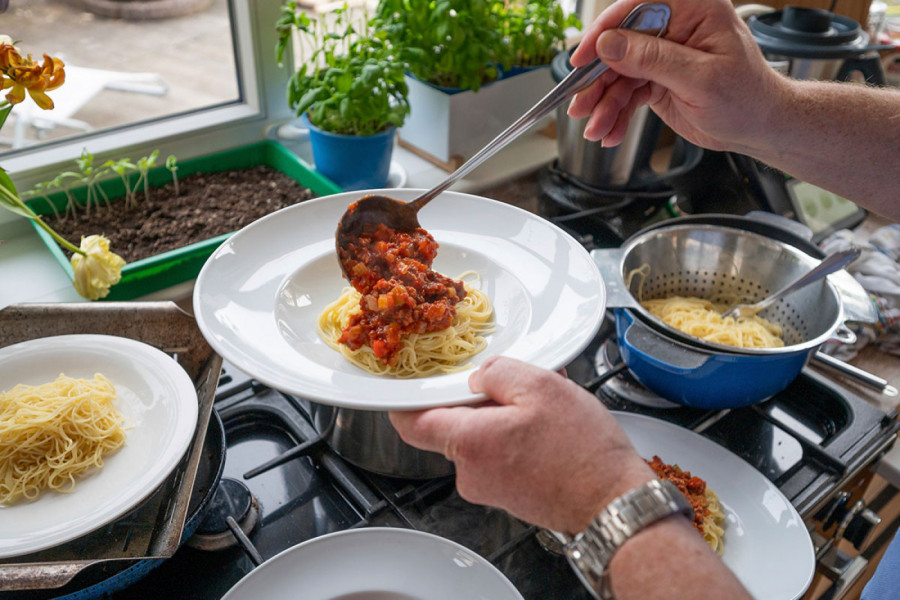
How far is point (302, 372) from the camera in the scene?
0.86 metres

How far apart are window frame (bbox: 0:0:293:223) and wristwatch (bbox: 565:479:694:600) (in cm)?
139

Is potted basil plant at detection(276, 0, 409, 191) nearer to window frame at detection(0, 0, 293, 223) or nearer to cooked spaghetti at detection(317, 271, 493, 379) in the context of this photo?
window frame at detection(0, 0, 293, 223)

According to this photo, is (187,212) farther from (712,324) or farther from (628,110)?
(712,324)

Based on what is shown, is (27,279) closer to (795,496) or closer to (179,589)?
(179,589)

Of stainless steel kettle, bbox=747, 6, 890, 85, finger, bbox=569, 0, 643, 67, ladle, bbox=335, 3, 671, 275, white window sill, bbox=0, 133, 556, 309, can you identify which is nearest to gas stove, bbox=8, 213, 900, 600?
ladle, bbox=335, 3, 671, 275

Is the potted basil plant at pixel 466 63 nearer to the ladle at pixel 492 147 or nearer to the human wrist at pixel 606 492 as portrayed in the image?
the ladle at pixel 492 147

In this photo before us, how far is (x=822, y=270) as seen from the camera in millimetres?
1233

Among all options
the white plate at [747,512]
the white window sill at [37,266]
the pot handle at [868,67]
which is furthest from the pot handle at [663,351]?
the pot handle at [868,67]

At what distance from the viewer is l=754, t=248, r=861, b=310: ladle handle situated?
1201 millimetres

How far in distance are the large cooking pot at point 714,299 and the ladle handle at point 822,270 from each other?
43 mm

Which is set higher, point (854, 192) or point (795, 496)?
point (854, 192)

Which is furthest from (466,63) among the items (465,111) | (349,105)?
(349,105)

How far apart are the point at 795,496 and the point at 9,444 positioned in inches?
45.2

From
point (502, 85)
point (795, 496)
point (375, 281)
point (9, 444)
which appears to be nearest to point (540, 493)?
point (375, 281)
